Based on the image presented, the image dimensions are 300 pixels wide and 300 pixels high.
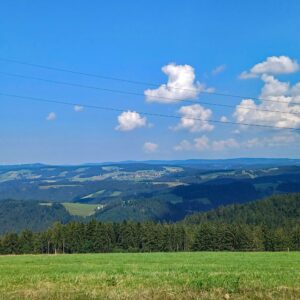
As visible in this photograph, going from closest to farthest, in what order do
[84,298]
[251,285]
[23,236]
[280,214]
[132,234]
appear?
[84,298]
[251,285]
[23,236]
[132,234]
[280,214]

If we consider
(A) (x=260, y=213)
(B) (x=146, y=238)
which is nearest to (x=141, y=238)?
(B) (x=146, y=238)

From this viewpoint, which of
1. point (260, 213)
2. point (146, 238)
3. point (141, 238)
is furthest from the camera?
point (260, 213)

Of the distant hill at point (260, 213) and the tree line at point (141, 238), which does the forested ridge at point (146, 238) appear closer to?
the tree line at point (141, 238)

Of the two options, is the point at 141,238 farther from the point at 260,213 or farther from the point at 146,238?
the point at 260,213

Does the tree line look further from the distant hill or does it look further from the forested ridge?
the distant hill

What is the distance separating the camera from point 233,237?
113 metres

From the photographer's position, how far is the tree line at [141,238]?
112 m

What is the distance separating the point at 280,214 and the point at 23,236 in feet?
382

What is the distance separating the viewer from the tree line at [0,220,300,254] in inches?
4407

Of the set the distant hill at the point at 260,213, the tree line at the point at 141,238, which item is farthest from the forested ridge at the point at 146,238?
the distant hill at the point at 260,213

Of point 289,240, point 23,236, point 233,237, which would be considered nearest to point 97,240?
point 23,236

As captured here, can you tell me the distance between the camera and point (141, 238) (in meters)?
122

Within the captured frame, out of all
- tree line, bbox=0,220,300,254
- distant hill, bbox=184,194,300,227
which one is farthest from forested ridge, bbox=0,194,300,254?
distant hill, bbox=184,194,300,227

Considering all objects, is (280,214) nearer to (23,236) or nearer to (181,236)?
(181,236)
